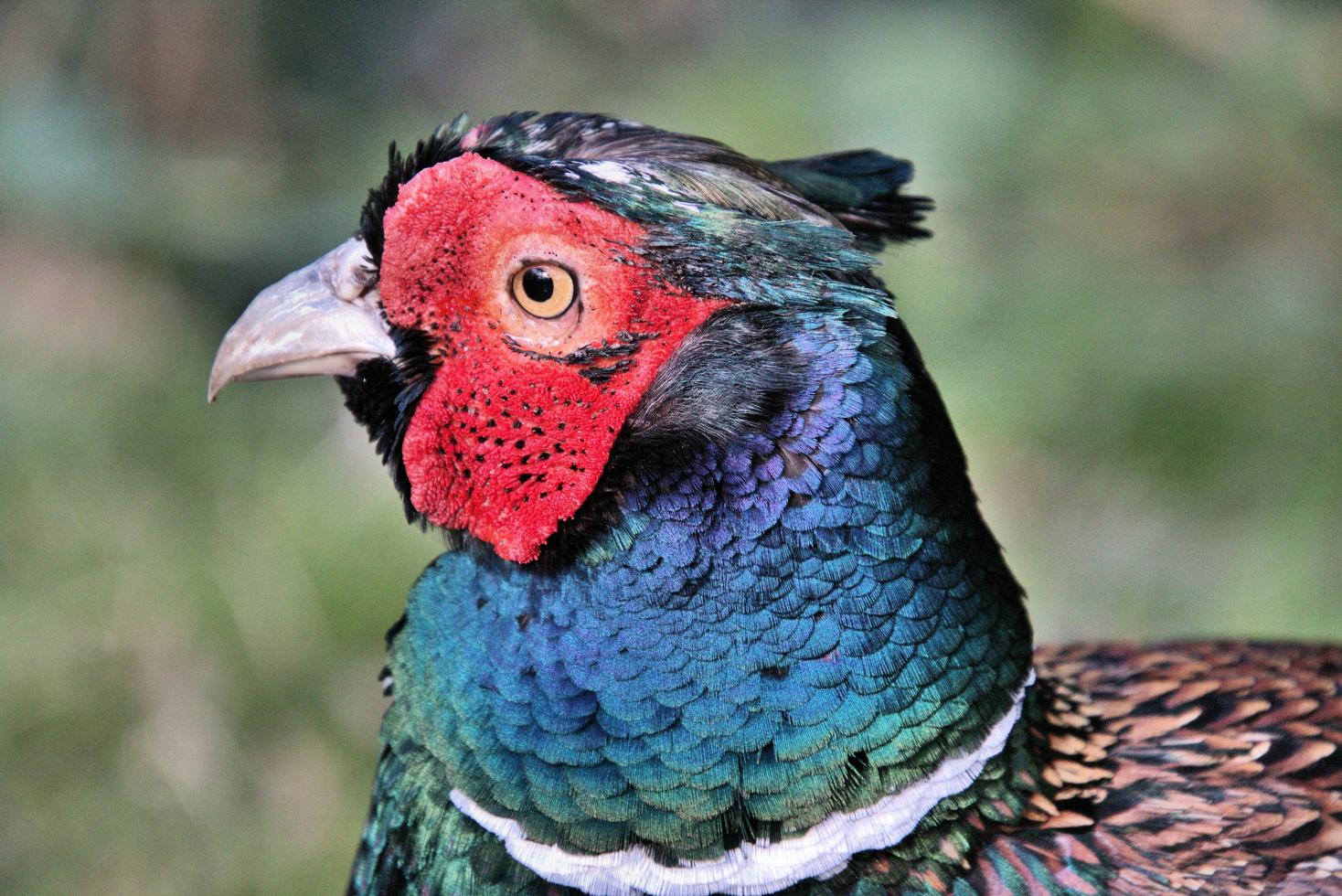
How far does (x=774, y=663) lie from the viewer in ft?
6.10

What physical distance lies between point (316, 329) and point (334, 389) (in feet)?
13.0

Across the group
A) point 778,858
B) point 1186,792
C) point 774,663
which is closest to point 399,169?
point 774,663

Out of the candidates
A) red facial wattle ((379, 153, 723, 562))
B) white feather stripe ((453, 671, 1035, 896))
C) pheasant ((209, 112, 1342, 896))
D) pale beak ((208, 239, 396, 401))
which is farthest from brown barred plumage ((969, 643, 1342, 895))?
pale beak ((208, 239, 396, 401))

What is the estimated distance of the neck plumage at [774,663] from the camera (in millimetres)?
1856

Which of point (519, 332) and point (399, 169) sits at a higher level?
point (399, 169)

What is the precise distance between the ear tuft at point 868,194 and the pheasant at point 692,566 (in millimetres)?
36

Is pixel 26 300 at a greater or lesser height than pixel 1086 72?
lesser

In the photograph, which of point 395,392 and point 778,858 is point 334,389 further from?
point 778,858

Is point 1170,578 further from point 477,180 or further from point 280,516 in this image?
point 477,180

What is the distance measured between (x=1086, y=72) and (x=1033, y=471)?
1782 millimetres

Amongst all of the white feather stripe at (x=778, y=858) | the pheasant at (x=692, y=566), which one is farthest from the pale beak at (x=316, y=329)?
the white feather stripe at (x=778, y=858)

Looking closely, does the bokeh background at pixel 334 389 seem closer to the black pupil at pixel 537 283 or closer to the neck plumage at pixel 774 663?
the neck plumage at pixel 774 663

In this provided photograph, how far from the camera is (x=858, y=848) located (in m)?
1.88

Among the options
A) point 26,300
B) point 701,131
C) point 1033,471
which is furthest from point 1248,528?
point 26,300
